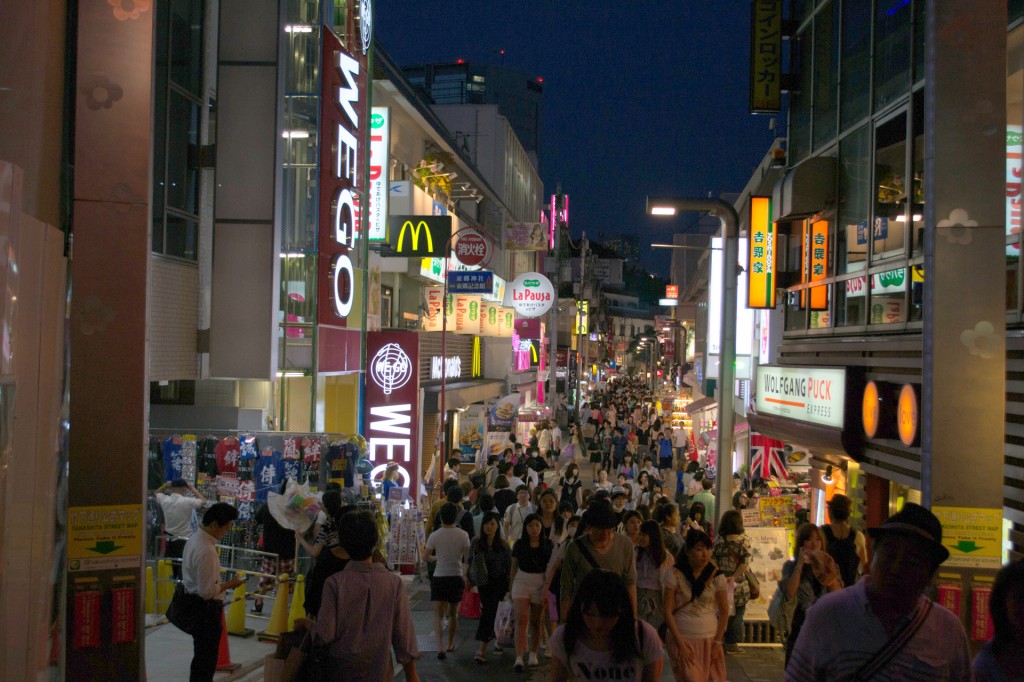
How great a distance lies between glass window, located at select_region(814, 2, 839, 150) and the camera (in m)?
14.9

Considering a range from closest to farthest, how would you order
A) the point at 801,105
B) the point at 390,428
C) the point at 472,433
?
the point at 801,105
the point at 390,428
the point at 472,433

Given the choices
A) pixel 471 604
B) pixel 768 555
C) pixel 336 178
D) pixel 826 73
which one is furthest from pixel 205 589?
pixel 826 73

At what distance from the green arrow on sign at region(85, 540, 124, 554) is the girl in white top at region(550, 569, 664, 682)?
10.4 feet

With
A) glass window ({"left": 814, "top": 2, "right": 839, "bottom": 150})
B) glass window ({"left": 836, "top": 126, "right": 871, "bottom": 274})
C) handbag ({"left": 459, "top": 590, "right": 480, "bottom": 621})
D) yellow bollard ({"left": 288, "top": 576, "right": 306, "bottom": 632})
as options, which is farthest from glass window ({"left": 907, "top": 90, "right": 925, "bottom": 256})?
yellow bollard ({"left": 288, "top": 576, "right": 306, "bottom": 632})

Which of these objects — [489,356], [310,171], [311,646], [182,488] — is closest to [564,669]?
[311,646]

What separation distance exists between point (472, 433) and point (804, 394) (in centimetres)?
1217

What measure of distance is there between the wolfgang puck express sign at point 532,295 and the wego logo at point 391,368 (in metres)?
14.9

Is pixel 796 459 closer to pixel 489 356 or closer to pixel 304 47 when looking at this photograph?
pixel 304 47

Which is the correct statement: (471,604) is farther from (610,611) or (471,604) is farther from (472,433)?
(472,433)

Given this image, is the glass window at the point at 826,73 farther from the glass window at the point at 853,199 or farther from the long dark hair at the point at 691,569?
the long dark hair at the point at 691,569

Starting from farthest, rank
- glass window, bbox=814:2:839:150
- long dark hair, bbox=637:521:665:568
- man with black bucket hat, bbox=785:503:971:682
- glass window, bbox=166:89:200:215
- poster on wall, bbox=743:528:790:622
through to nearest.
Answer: glass window, bbox=814:2:839:150 → glass window, bbox=166:89:200:215 → poster on wall, bbox=743:528:790:622 → long dark hair, bbox=637:521:665:568 → man with black bucket hat, bbox=785:503:971:682

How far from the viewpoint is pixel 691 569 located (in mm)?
7328

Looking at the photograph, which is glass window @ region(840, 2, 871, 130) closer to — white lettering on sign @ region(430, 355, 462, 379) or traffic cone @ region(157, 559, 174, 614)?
traffic cone @ region(157, 559, 174, 614)

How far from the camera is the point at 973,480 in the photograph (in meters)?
6.26
